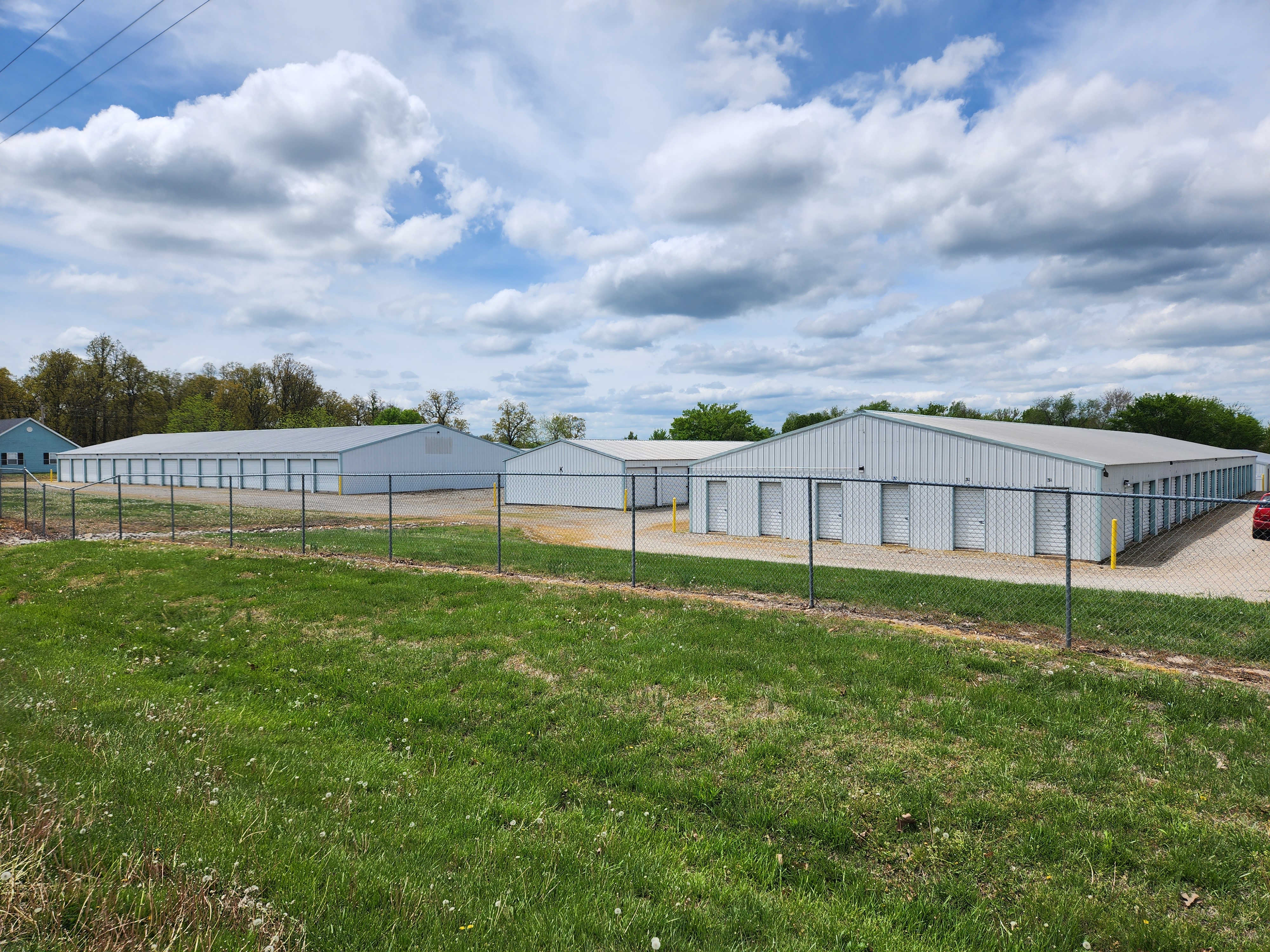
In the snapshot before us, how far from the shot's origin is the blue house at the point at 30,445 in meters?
77.7

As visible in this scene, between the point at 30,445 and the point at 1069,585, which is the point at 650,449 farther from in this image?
the point at 30,445

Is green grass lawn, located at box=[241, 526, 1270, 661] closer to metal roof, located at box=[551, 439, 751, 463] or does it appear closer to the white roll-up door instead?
metal roof, located at box=[551, 439, 751, 463]

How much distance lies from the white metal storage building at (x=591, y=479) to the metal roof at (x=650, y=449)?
0.10 m

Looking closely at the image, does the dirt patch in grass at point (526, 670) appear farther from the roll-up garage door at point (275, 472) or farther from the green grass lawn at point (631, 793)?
the roll-up garage door at point (275, 472)

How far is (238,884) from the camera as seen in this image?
3.84 m

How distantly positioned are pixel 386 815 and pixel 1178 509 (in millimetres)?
35891

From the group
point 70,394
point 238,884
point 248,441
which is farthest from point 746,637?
point 70,394

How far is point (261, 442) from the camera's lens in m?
58.9

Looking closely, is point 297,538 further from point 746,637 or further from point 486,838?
Result: point 486,838

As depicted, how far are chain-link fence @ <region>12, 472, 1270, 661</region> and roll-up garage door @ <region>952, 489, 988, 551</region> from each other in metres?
0.04

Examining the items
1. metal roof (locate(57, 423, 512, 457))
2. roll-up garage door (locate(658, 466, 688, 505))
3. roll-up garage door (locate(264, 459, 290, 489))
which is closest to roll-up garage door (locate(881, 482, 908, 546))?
roll-up garage door (locate(658, 466, 688, 505))

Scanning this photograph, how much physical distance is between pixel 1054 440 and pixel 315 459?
152 ft

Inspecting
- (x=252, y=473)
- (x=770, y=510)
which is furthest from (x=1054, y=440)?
(x=252, y=473)

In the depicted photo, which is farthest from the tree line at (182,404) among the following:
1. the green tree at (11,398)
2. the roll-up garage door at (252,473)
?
the roll-up garage door at (252,473)
